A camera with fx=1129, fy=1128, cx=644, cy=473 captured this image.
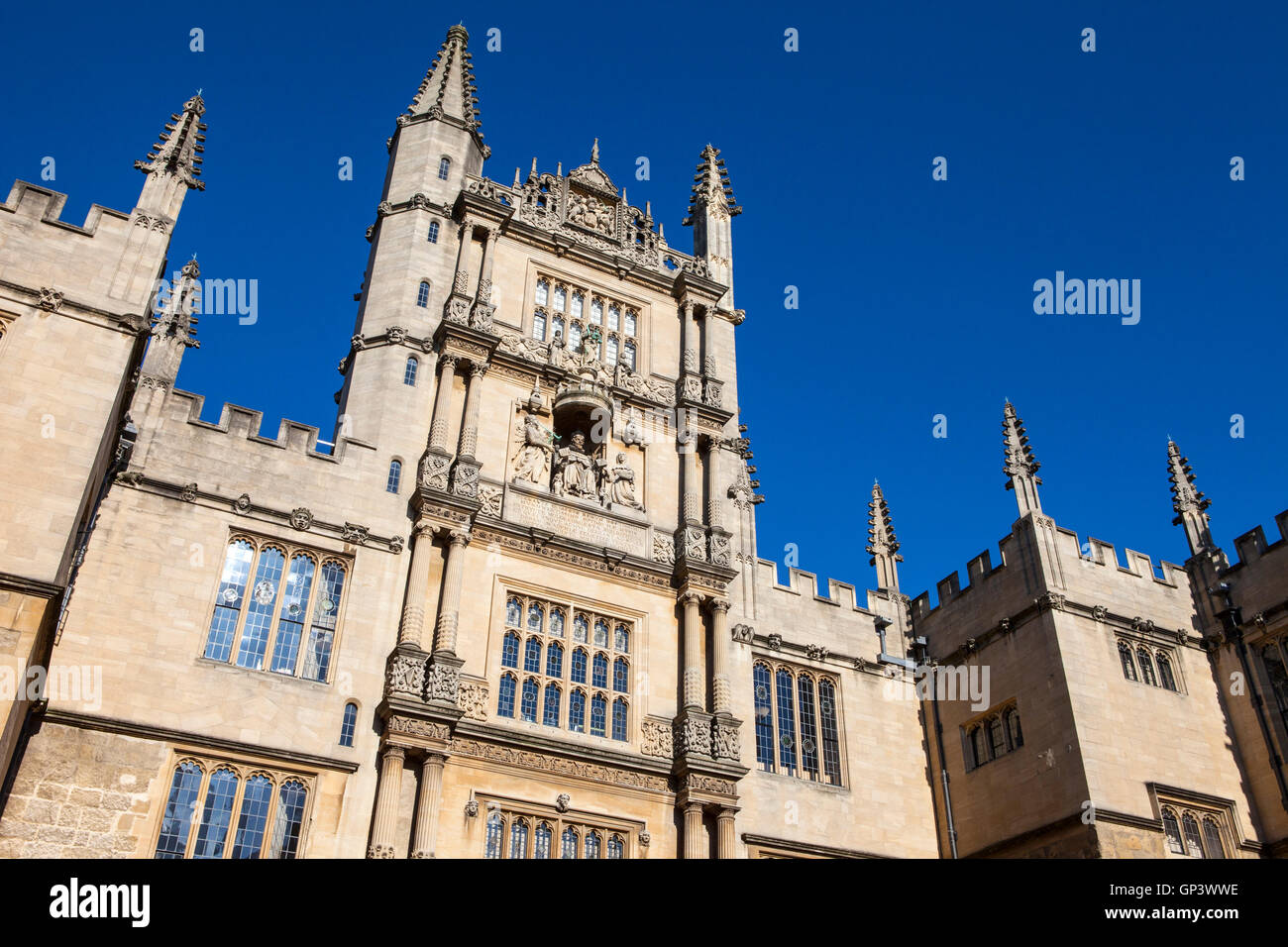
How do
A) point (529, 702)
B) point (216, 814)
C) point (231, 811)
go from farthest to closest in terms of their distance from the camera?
1. point (529, 702)
2. point (231, 811)
3. point (216, 814)

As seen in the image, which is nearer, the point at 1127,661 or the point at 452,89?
the point at 1127,661

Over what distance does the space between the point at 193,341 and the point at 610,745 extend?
12425 mm

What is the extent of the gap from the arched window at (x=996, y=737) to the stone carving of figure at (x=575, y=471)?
35.3ft

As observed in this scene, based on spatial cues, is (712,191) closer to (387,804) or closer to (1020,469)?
(1020,469)

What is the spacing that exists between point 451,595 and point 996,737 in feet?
43.0

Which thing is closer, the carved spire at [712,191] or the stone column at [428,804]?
the stone column at [428,804]

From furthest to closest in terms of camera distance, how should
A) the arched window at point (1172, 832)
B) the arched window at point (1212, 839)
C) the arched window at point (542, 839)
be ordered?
the arched window at point (1212, 839), the arched window at point (1172, 832), the arched window at point (542, 839)

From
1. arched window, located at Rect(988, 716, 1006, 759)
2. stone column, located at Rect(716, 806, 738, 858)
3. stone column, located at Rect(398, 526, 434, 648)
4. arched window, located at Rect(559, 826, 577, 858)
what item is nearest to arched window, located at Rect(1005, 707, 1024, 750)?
arched window, located at Rect(988, 716, 1006, 759)

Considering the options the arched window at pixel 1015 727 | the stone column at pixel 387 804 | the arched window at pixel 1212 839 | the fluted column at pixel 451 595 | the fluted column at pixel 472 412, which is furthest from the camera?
the arched window at pixel 1015 727

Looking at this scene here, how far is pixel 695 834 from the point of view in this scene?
2219cm

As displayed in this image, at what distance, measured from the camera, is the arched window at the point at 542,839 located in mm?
21219

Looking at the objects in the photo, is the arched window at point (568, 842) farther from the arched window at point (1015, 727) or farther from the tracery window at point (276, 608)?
the arched window at point (1015, 727)

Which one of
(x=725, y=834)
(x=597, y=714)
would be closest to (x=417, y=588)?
(x=597, y=714)

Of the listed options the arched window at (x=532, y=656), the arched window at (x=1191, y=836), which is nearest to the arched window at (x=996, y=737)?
the arched window at (x=1191, y=836)
